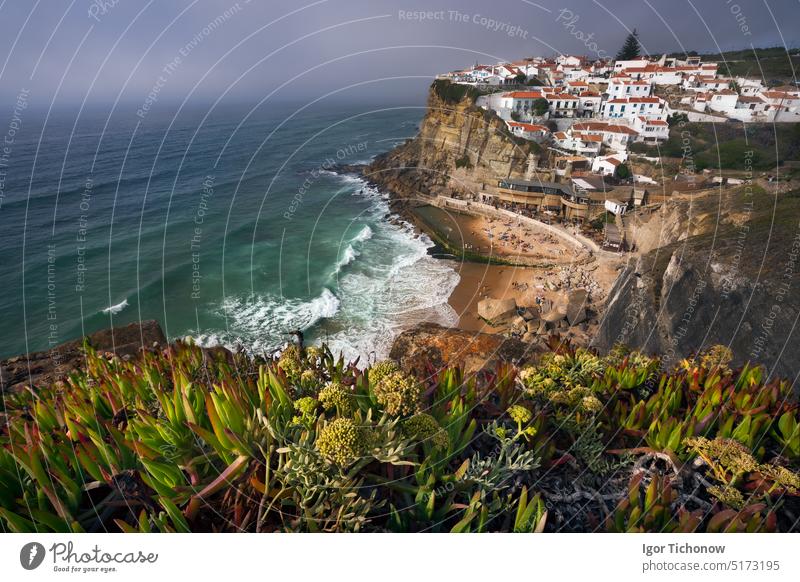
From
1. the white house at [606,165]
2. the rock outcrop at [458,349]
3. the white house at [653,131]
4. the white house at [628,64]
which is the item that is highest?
the white house at [628,64]

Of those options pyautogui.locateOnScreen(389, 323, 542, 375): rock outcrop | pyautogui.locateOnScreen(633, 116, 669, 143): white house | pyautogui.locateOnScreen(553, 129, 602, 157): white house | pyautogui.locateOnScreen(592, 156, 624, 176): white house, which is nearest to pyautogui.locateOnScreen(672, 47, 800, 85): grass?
pyautogui.locateOnScreen(633, 116, 669, 143): white house

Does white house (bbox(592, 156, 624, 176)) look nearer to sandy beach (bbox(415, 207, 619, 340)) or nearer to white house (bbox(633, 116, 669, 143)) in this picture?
white house (bbox(633, 116, 669, 143))

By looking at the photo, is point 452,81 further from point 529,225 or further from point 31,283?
point 31,283

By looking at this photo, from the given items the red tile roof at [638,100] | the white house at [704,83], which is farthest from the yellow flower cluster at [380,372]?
the white house at [704,83]

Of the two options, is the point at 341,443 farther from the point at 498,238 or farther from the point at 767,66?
the point at 767,66

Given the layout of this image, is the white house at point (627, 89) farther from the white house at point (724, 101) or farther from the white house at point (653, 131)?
the white house at point (653, 131)

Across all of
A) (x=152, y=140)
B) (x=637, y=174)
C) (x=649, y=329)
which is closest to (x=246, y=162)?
(x=152, y=140)
